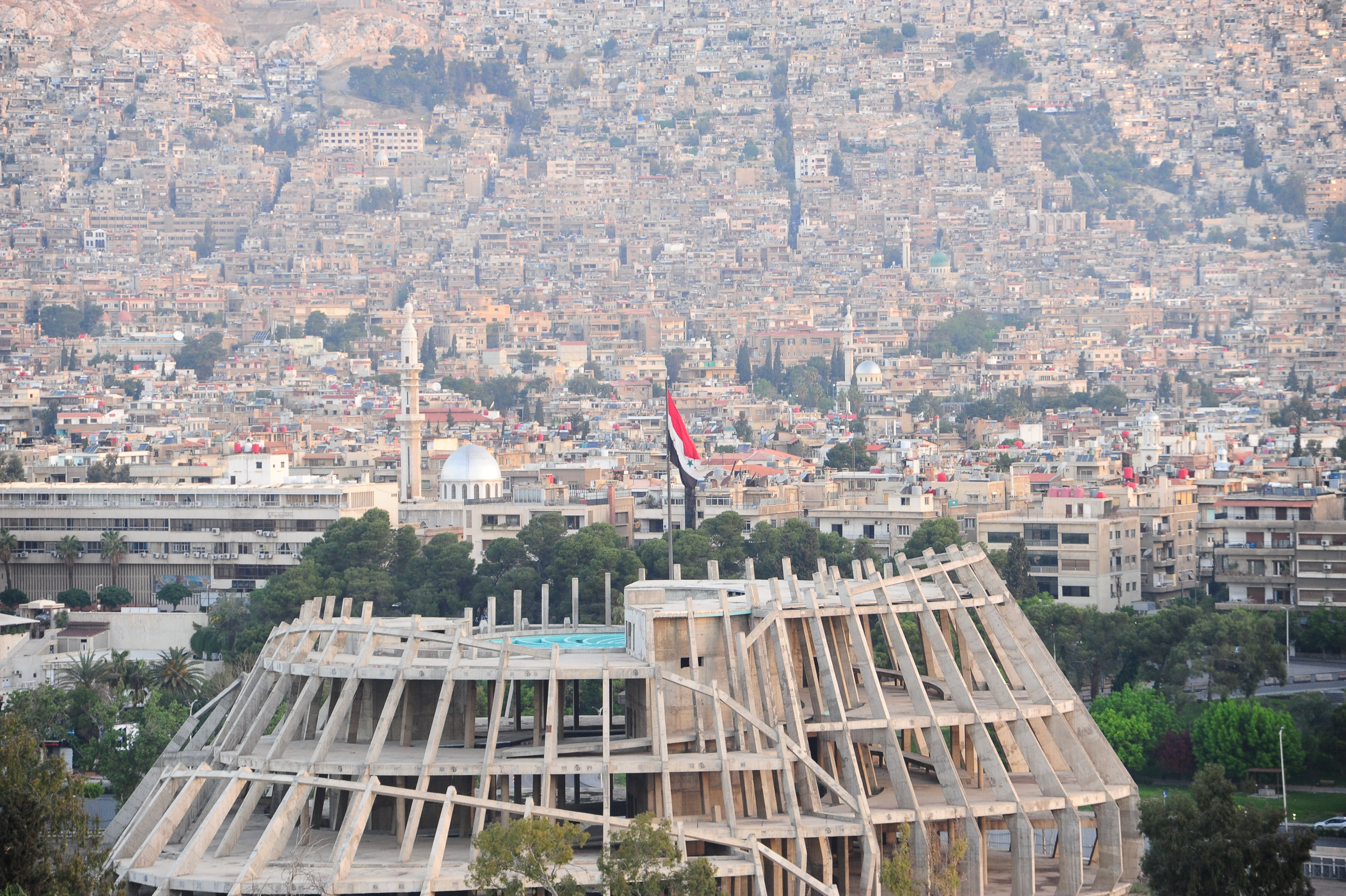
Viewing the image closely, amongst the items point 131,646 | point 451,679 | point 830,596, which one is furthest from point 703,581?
point 131,646

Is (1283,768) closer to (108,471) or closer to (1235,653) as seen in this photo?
(1235,653)

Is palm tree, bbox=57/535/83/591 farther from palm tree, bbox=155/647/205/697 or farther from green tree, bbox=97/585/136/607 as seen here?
palm tree, bbox=155/647/205/697

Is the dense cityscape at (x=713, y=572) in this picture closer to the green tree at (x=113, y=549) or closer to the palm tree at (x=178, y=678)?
the palm tree at (x=178, y=678)

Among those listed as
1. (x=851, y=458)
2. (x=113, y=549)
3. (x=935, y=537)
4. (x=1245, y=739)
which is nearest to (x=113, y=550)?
(x=113, y=549)

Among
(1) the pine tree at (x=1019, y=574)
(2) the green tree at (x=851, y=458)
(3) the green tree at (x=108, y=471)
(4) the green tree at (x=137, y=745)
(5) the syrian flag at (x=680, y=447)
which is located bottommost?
(4) the green tree at (x=137, y=745)

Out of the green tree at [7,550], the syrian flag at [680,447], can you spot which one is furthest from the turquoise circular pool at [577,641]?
the green tree at [7,550]
